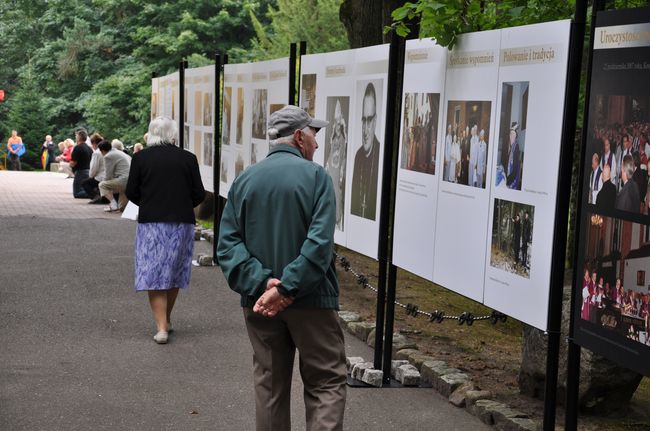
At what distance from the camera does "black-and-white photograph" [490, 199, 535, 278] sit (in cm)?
625

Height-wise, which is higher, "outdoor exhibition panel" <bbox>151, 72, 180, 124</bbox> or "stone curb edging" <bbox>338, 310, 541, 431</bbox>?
"outdoor exhibition panel" <bbox>151, 72, 180, 124</bbox>

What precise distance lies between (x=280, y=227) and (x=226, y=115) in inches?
366

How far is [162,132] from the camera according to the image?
400 inches

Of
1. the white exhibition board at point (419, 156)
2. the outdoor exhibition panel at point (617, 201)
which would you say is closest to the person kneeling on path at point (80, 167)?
the white exhibition board at point (419, 156)

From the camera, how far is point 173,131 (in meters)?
10.2

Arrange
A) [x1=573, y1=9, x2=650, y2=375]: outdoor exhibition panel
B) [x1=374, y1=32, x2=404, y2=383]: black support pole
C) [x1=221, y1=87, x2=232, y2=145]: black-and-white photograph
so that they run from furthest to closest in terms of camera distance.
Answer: [x1=221, y1=87, x2=232, y2=145]: black-and-white photograph
[x1=374, y1=32, x2=404, y2=383]: black support pole
[x1=573, y1=9, x2=650, y2=375]: outdoor exhibition panel

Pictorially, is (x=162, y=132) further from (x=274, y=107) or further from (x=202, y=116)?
(x=202, y=116)

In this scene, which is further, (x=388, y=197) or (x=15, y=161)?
(x=15, y=161)

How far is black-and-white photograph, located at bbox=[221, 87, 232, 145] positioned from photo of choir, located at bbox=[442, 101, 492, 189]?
298 inches

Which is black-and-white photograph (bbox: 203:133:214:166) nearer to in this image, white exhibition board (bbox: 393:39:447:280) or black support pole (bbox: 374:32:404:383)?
black support pole (bbox: 374:32:404:383)

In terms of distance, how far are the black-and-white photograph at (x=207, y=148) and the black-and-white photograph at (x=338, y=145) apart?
19.9ft

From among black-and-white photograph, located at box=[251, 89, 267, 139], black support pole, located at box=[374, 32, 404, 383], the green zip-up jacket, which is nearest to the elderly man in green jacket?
the green zip-up jacket

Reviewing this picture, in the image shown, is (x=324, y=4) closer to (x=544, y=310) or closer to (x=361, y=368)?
(x=361, y=368)

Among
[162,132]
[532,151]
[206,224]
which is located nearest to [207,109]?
[206,224]
